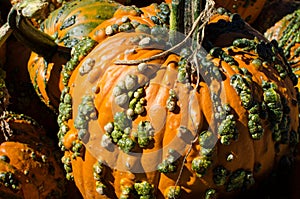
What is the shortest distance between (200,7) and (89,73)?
470 millimetres

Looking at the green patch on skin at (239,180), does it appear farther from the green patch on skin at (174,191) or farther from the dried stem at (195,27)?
the dried stem at (195,27)

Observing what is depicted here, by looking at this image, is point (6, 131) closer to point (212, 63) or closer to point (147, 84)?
point (147, 84)

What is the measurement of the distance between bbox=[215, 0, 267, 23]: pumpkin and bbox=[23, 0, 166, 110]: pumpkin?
2.31 ft

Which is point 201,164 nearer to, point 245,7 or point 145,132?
point 145,132

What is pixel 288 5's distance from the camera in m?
3.52

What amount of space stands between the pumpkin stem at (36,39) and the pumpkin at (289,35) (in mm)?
1274

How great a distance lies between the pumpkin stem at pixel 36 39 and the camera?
2299 mm

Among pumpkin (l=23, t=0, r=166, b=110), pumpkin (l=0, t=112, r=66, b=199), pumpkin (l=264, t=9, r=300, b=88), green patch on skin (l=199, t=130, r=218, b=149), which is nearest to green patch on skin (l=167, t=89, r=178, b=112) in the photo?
green patch on skin (l=199, t=130, r=218, b=149)

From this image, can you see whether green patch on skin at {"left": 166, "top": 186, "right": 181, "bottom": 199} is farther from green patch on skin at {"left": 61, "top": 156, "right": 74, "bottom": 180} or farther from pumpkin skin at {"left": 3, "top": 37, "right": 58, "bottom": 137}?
pumpkin skin at {"left": 3, "top": 37, "right": 58, "bottom": 137}

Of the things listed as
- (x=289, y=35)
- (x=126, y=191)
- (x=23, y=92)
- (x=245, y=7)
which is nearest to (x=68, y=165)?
(x=126, y=191)

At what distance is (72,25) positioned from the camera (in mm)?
2377

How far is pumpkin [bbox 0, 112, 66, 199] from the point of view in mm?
2340

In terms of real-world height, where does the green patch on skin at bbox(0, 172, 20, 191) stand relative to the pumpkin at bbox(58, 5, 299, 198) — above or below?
below

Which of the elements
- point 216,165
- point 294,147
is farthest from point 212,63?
point 294,147
